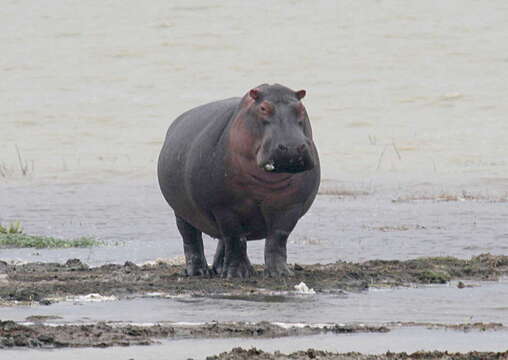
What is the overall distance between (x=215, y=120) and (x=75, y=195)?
9.25m

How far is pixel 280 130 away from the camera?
1043cm

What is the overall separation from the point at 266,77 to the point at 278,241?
823 inches

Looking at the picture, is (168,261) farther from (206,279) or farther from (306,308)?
(306,308)

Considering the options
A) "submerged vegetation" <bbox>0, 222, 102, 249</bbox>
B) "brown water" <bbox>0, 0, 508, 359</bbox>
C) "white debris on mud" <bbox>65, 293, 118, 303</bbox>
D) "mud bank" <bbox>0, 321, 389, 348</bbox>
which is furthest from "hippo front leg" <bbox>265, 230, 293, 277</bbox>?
"submerged vegetation" <bbox>0, 222, 102, 249</bbox>

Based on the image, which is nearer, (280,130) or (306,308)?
(306,308)

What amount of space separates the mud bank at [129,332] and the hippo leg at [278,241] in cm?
266

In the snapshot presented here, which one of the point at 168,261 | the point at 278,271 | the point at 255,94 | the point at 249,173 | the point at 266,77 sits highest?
the point at 266,77

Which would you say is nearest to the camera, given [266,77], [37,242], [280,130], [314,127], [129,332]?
[129,332]

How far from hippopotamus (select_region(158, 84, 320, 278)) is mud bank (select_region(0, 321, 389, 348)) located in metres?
2.21

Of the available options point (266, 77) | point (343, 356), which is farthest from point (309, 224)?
point (266, 77)

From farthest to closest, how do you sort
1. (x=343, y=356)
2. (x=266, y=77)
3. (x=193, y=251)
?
(x=266, y=77)
(x=193, y=251)
(x=343, y=356)

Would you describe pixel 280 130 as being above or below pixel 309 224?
above

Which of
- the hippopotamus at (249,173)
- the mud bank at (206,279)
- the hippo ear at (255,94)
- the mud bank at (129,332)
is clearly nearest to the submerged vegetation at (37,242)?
the mud bank at (206,279)

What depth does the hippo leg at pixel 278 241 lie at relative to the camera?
11.1 meters
